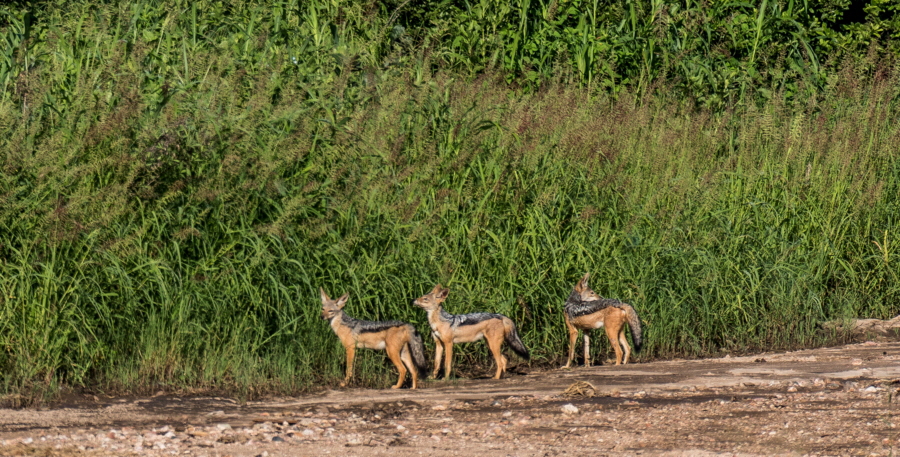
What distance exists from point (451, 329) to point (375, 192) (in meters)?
1.22

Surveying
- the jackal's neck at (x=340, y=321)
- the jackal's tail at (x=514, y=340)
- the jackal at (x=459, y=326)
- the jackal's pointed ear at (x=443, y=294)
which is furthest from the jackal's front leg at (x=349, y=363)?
the jackal's tail at (x=514, y=340)

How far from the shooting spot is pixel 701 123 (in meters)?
10.5

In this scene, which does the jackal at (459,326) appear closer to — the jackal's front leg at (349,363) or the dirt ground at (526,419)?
the dirt ground at (526,419)

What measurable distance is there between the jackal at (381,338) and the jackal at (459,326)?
17 cm

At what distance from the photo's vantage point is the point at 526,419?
5.70 m

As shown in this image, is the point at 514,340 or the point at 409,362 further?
the point at 514,340

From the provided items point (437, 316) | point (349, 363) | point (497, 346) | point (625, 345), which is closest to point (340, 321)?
point (349, 363)

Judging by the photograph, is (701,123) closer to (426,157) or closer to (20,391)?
(426,157)

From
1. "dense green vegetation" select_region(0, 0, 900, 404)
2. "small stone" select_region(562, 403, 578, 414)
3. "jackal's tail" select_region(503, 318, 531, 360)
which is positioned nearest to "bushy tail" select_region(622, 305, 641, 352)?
"dense green vegetation" select_region(0, 0, 900, 404)

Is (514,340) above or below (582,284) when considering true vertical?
below

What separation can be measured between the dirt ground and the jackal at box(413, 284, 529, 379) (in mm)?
235

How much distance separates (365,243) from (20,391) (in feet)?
7.76

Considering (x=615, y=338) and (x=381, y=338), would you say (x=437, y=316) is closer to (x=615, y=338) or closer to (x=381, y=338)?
(x=381, y=338)

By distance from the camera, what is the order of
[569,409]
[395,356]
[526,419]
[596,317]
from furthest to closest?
[596,317] < [395,356] < [569,409] < [526,419]
